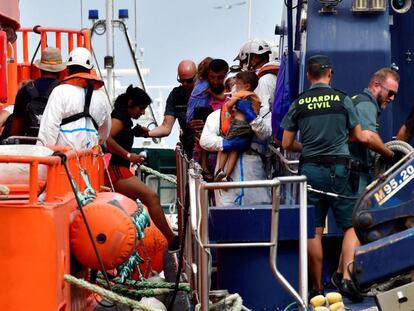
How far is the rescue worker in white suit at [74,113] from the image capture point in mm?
9898

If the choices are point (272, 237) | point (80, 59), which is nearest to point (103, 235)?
point (272, 237)

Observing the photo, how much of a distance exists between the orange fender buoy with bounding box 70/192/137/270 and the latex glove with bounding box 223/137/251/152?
1909 millimetres

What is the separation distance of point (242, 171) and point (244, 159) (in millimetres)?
101

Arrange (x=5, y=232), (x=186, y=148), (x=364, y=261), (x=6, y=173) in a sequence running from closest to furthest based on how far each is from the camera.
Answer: (x=364, y=261)
(x=5, y=232)
(x=6, y=173)
(x=186, y=148)

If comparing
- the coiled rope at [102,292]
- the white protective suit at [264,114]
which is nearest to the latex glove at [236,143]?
the white protective suit at [264,114]

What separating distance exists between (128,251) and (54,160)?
1.08 m

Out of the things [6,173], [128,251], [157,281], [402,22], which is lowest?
[157,281]

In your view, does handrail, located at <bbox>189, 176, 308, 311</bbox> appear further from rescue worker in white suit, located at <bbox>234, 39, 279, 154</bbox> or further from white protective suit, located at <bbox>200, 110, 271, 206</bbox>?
rescue worker in white suit, located at <bbox>234, 39, 279, 154</bbox>

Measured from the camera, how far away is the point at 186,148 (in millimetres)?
12414

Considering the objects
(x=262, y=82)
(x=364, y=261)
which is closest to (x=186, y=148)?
(x=262, y=82)

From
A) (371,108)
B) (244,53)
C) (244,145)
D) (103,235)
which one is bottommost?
(103,235)

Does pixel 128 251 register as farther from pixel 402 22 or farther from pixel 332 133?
pixel 402 22

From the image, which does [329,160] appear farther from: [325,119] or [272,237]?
[272,237]

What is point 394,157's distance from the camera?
354 inches
